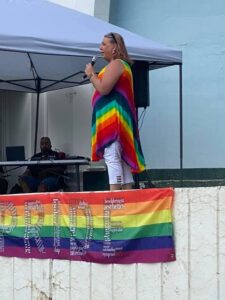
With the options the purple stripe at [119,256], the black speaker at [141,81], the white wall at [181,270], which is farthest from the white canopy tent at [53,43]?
the white wall at [181,270]

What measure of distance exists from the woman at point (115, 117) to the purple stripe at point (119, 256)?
2.78 ft

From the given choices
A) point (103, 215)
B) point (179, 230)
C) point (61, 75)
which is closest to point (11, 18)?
point (61, 75)

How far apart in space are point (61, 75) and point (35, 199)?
4.24 metres

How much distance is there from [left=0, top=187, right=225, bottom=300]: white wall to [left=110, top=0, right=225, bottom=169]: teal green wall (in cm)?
390

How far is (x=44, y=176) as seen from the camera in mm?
8797

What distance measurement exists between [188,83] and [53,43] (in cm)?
271

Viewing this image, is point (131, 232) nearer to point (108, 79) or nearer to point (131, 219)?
point (131, 219)

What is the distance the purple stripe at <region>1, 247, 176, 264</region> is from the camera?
15.5 feet

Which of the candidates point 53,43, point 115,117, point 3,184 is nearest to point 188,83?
point 53,43

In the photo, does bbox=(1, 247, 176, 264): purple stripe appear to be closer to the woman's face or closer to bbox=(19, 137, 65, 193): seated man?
the woman's face

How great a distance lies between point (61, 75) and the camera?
9.41 m

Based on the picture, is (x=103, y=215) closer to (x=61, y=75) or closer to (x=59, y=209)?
(x=59, y=209)

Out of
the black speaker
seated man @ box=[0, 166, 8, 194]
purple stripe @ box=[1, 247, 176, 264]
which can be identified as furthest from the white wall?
seated man @ box=[0, 166, 8, 194]

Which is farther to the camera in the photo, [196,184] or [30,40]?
[196,184]
